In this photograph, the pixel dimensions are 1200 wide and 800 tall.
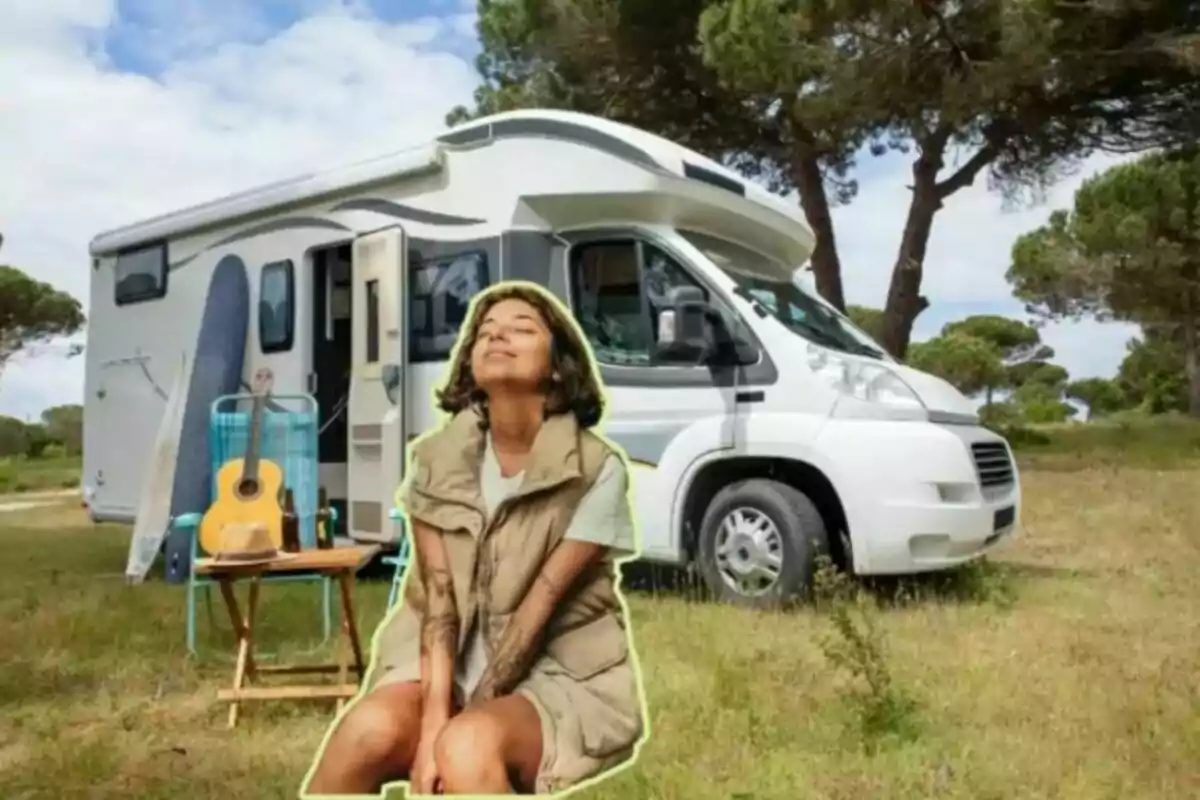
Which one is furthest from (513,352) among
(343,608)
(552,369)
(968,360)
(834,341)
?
(968,360)

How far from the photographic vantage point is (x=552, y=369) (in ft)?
7.02

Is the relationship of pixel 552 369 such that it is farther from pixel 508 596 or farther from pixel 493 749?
pixel 493 749

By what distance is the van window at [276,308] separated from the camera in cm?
354

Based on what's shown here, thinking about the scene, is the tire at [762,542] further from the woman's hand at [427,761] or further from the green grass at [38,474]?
the green grass at [38,474]

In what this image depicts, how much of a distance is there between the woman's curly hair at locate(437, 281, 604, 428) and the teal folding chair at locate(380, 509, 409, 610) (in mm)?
264

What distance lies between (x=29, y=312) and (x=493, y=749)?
9.14 ft

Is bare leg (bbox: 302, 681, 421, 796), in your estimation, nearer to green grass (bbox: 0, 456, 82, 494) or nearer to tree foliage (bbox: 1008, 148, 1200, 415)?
green grass (bbox: 0, 456, 82, 494)

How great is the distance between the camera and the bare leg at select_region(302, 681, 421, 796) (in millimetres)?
2018

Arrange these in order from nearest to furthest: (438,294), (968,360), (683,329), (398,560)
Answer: (398,560)
(438,294)
(683,329)
(968,360)

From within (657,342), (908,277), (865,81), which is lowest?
(657,342)

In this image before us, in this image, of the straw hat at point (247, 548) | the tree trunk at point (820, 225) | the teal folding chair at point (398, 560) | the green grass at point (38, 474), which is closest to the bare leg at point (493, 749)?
the teal folding chair at point (398, 560)

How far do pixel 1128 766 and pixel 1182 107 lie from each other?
9.74 m

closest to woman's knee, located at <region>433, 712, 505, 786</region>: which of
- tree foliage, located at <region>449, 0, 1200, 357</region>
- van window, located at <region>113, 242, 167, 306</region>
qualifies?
van window, located at <region>113, 242, 167, 306</region>

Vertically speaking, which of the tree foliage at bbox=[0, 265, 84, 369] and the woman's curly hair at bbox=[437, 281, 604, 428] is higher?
the tree foliage at bbox=[0, 265, 84, 369]
